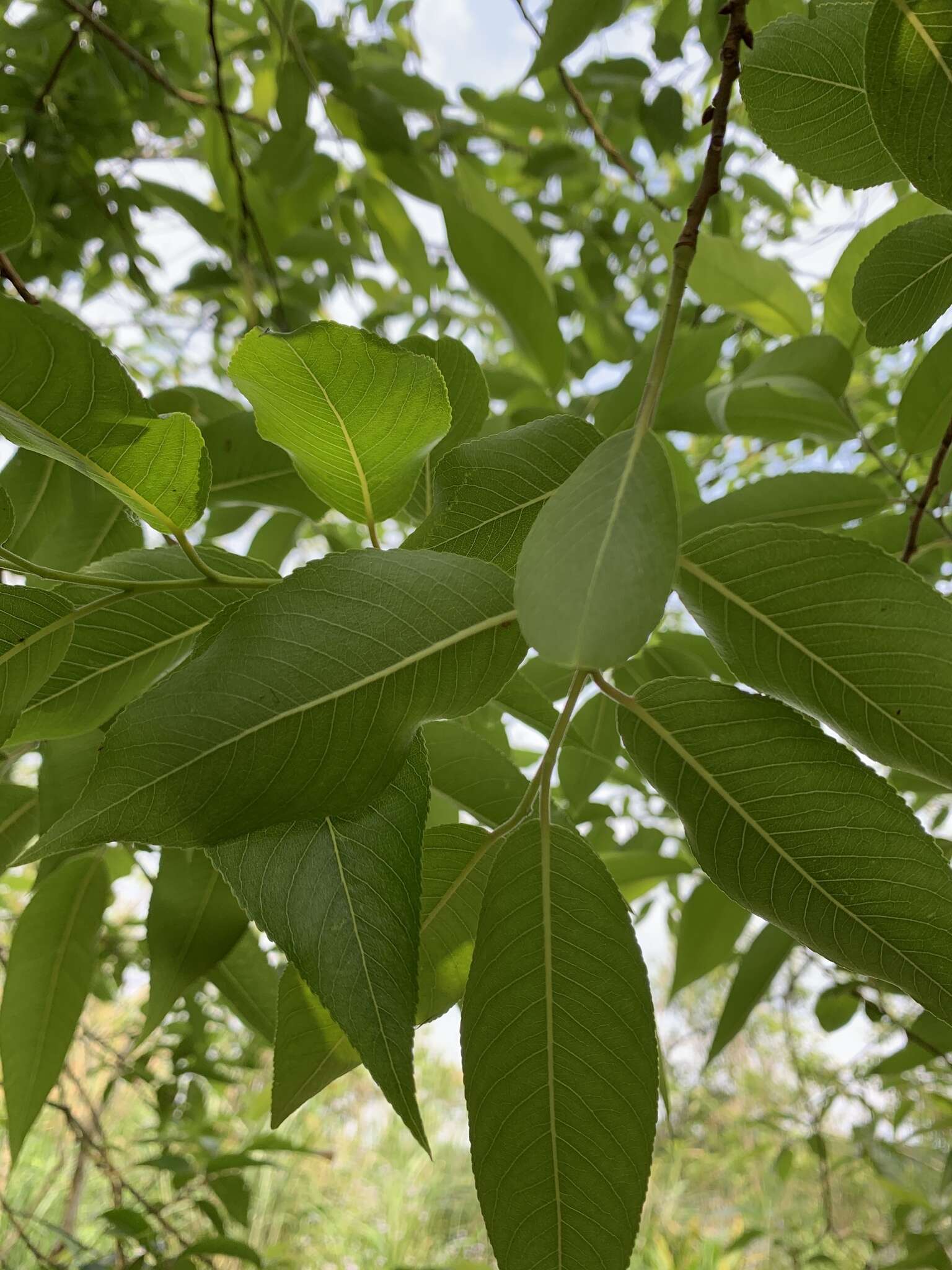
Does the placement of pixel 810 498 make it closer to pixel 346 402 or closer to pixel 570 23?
pixel 570 23

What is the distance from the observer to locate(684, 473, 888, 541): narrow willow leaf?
0.77 meters

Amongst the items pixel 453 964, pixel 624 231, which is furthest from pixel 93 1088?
pixel 453 964

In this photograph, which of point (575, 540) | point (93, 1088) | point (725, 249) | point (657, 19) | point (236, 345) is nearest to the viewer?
point (575, 540)

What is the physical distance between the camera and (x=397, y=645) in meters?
0.36

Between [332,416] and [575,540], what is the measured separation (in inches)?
6.8

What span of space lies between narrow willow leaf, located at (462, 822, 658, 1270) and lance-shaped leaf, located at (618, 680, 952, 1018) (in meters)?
0.07

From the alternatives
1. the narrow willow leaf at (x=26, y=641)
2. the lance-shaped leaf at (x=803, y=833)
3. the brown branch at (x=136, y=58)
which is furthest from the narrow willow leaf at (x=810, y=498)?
the brown branch at (x=136, y=58)

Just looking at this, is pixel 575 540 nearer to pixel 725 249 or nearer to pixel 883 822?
pixel 883 822

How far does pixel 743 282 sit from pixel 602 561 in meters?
0.68

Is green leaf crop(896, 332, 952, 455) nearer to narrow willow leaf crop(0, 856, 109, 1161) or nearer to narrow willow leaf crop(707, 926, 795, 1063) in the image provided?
narrow willow leaf crop(707, 926, 795, 1063)

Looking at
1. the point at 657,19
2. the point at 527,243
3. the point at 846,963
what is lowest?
the point at 846,963

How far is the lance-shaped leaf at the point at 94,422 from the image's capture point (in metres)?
0.34

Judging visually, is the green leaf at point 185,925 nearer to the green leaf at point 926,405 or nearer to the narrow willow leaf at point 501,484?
the narrow willow leaf at point 501,484

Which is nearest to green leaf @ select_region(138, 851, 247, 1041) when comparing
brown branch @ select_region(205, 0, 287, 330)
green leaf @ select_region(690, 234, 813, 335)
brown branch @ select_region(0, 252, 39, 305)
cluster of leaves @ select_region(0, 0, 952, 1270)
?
cluster of leaves @ select_region(0, 0, 952, 1270)
